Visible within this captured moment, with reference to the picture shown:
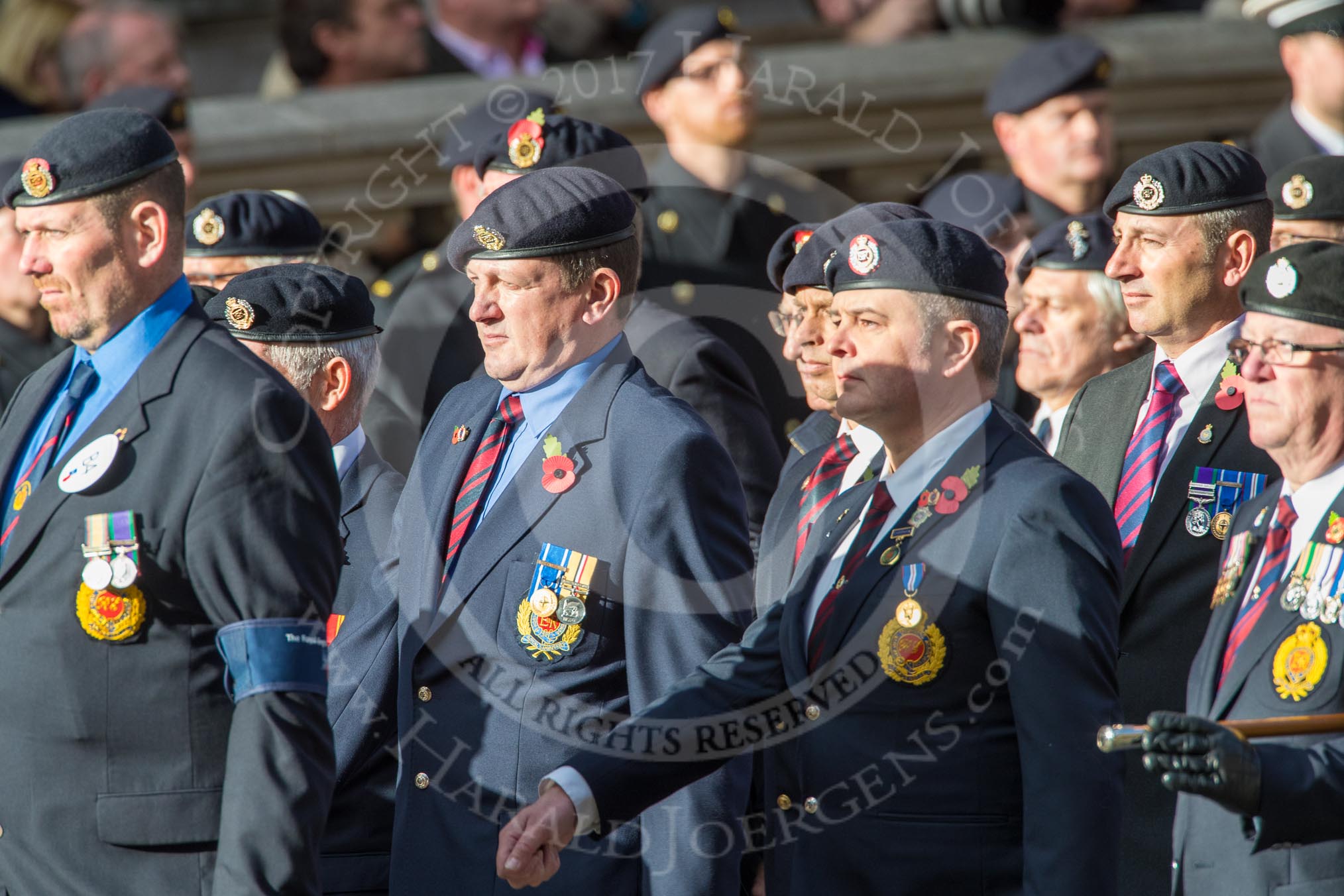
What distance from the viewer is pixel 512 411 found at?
448cm

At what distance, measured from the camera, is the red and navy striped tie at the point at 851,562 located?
12.7 feet

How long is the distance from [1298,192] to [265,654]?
3.13 metres

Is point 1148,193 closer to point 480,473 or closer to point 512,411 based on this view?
point 512,411

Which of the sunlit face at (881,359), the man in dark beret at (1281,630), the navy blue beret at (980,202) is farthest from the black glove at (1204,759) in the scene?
the navy blue beret at (980,202)

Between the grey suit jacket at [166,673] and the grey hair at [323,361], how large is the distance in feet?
3.97

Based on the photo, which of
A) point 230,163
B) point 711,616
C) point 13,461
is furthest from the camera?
point 230,163

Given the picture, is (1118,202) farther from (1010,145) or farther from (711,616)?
(1010,145)

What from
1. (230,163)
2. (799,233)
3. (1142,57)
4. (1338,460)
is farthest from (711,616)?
(1142,57)

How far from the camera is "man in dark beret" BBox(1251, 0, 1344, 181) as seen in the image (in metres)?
7.02

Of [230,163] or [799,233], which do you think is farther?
[230,163]

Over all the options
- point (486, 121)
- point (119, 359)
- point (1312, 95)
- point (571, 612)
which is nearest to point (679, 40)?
point (486, 121)

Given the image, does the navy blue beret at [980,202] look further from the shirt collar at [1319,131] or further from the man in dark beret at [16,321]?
the man in dark beret at [16,321]

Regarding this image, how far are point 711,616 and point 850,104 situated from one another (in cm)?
458

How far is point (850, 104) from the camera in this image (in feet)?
27.4
